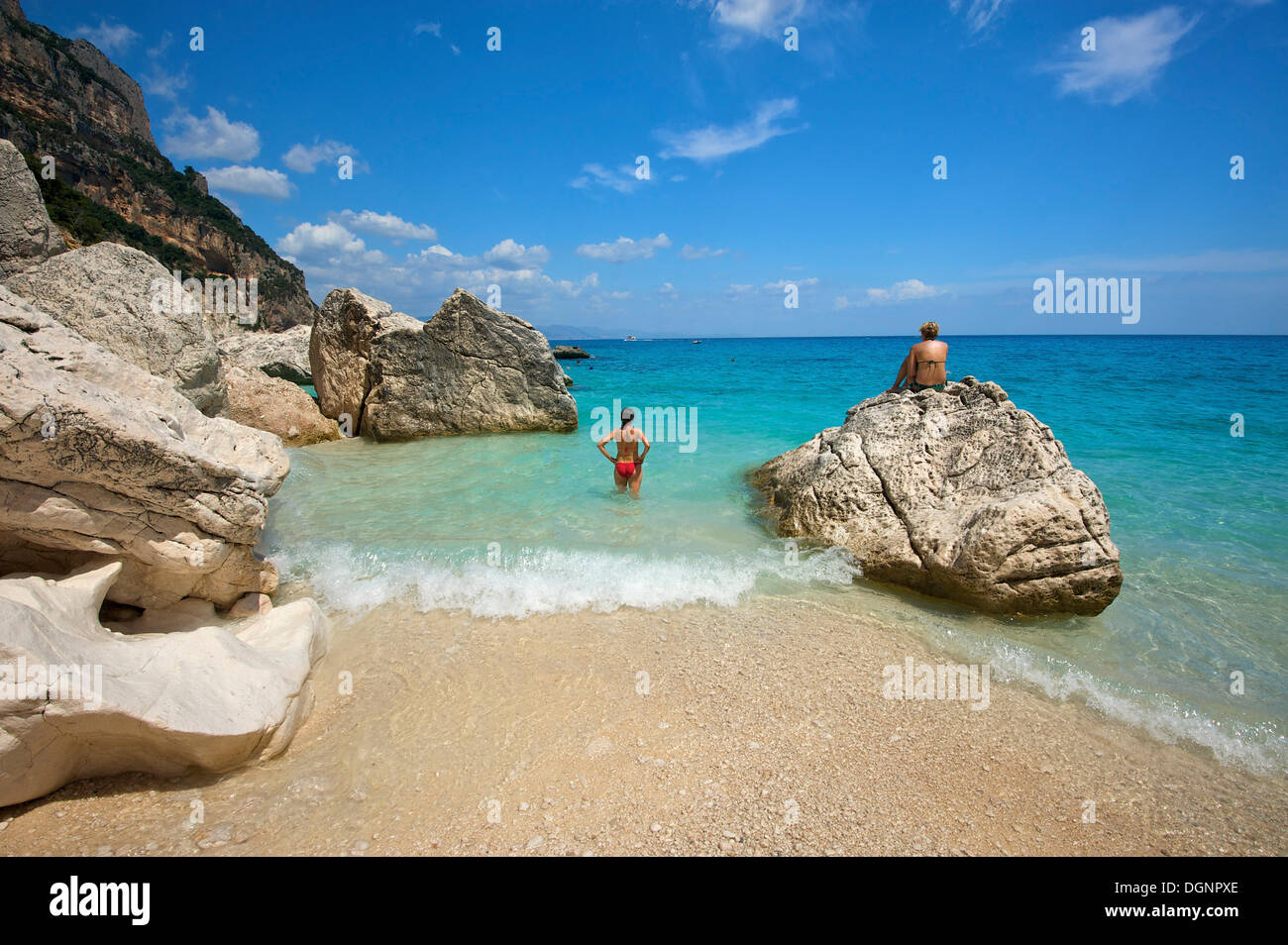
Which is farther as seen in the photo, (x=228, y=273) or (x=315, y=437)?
(x=228, y=273)

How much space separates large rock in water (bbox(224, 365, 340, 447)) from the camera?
11.4m

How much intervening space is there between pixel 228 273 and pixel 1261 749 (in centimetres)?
6429

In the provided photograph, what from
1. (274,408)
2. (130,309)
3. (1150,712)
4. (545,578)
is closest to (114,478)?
→ (545,578)

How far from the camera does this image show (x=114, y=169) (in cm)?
4247

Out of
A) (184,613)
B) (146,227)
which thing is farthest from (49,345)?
(146,227)

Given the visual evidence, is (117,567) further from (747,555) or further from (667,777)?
(747,555)

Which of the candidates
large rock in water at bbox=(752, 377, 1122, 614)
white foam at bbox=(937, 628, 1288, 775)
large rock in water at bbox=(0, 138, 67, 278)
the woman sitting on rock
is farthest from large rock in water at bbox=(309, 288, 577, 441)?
white foam at bbox=(937, 628, 1288, 775)

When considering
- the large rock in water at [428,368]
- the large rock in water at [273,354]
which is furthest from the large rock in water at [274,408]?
the large rock in water at [273,354]

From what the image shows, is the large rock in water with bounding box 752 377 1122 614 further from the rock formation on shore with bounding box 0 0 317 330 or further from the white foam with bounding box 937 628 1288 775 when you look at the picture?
the rock formation on shore with bounding box 0 0 317 330

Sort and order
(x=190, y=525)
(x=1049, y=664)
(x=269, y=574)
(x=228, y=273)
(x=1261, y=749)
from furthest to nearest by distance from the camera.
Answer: (x=228, y=273) < (x=269, y=574) < (x=1049, y=664) < (x=190, y=525) < (x=1261, y=749)

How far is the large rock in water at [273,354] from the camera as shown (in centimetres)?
1962

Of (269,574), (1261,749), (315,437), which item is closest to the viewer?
(1261,749)
